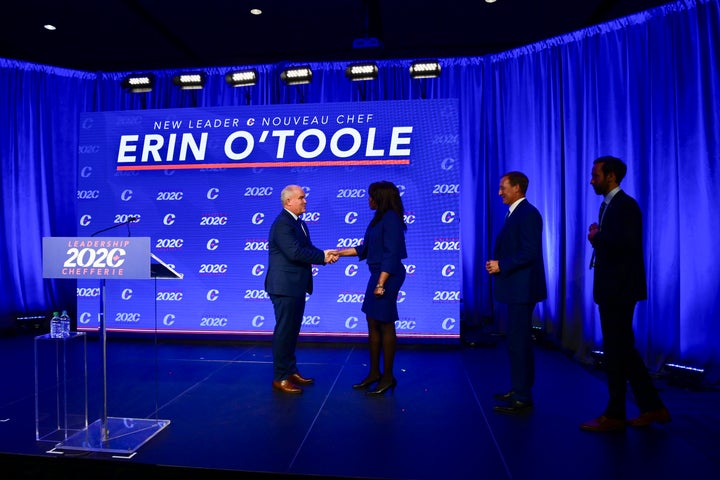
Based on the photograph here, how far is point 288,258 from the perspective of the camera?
10.7 feet

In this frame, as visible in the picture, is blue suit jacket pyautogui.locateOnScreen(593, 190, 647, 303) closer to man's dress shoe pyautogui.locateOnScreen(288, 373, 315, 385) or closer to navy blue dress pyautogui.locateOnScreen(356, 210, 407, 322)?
navy blue dress pyautogui.locateOnScreen(356, 210, 407, 322)

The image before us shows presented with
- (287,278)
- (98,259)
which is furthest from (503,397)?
(98,259)

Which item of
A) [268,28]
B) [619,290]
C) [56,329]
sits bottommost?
[56,329]

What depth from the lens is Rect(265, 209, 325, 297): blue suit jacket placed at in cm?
322

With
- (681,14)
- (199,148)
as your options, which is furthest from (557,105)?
(199,148)

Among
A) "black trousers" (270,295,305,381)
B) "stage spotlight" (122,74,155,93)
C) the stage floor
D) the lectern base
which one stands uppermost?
"stage spotlight" (122,74,155,93)

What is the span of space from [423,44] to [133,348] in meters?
4.89

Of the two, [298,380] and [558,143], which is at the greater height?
[558,143]

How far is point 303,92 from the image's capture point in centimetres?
584

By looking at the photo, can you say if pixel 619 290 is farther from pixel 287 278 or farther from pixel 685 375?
pixel 287 278

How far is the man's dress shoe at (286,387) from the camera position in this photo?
3.24 metres

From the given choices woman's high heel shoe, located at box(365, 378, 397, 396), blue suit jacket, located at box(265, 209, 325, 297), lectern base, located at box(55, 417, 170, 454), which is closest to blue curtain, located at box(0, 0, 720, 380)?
woman's high heel shoe, located at box(365, 378, 397, 396)

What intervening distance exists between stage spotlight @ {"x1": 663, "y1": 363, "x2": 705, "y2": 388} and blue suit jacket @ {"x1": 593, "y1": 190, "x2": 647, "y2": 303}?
146cm

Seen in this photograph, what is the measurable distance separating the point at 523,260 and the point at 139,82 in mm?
4780
